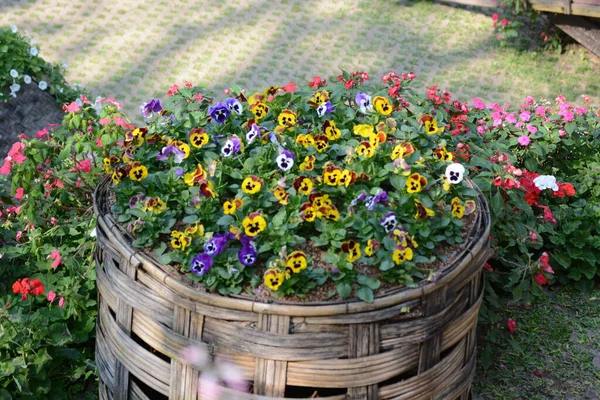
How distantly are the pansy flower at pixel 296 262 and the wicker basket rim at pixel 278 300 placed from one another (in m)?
0.08

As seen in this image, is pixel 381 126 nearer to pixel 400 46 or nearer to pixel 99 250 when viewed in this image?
pixel 99 250

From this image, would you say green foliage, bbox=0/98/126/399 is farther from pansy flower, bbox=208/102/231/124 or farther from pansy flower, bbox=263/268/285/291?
pansy flower, bbox=263/268/285/291

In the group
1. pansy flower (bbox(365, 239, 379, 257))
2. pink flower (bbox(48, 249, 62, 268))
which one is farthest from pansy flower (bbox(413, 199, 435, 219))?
pink flower (bbox(48, 249, 62, 268))

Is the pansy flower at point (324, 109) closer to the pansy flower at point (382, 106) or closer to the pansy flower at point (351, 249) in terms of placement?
the pansy flower at point (382, 106)

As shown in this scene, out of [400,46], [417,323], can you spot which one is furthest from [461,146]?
[400,46]

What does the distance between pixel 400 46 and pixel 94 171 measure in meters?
3.89

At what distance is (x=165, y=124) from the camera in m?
2.62

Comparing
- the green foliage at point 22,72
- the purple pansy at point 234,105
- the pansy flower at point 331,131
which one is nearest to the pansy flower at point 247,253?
the pansy flower at point 331,131

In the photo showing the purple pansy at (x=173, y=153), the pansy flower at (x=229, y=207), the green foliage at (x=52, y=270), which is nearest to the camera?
the pansy flower at (x=229, y=207)

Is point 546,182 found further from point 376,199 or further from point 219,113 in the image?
point 219,113

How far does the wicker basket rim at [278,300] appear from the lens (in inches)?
74.7

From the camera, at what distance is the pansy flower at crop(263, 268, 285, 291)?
1.92 m

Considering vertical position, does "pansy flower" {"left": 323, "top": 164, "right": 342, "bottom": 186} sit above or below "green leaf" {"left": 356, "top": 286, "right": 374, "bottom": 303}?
above

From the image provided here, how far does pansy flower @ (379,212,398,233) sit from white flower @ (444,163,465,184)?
10.4 inches
